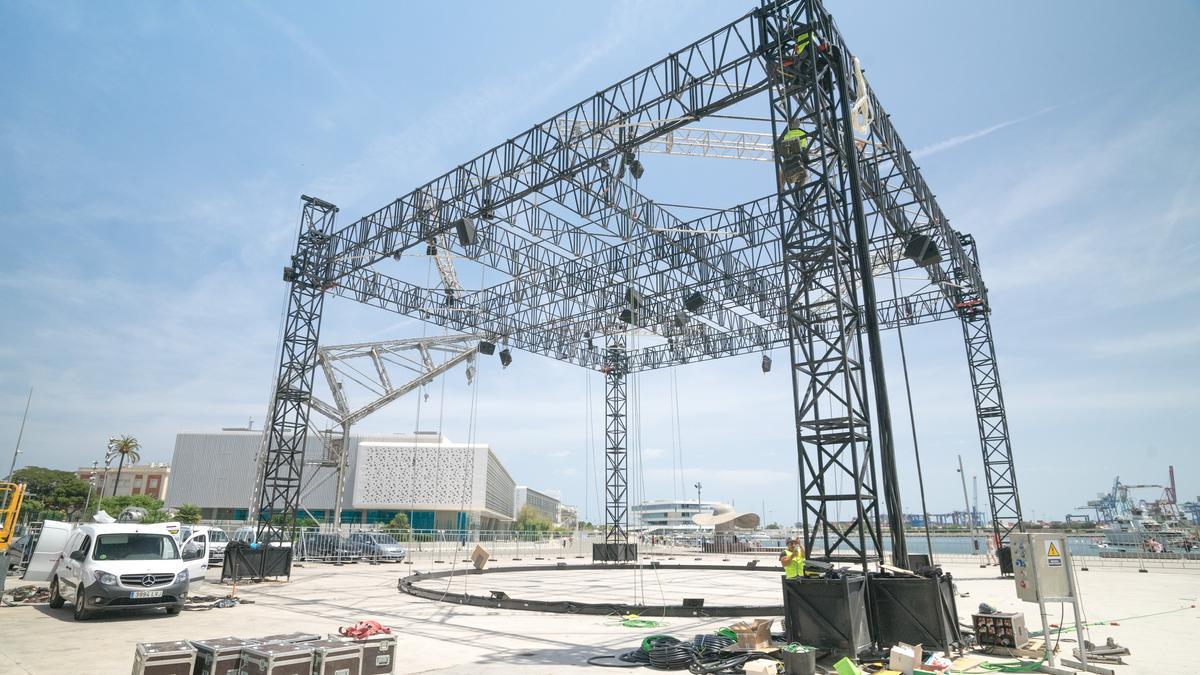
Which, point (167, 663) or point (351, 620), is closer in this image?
point (167, 663)

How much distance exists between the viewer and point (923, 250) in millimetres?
19688

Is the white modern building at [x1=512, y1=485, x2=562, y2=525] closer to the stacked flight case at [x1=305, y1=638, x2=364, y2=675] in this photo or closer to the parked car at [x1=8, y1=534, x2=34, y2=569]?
the parked car at [x1=8, y1=534, x2=34, y2=569]

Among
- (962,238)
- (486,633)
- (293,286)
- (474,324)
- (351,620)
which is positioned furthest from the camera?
(474,324)

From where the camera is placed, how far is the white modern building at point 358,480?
7338cm

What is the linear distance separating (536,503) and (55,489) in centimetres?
9202

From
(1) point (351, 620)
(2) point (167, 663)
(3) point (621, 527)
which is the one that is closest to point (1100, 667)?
(2) point (167, 663)

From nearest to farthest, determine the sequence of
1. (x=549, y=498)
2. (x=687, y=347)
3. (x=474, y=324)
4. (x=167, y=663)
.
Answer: (x=167, y=663)
(x=474, y=324)
(x=687, y=347)
(x=549, y=498)

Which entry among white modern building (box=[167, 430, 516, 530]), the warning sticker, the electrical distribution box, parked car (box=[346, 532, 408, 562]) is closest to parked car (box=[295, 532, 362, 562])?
parked car (box=[346, 532, 408, 562])

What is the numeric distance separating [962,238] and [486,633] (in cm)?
2425

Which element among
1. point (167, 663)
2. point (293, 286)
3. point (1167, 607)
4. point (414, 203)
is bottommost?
point (1167, 607)

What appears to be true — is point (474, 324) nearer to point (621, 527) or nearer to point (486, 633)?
point (621, 527)

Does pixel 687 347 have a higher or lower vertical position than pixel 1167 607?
higher

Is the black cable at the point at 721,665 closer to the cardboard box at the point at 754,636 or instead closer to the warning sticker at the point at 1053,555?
the cardboard box at the point at 754,636

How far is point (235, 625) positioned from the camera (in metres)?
11.7
